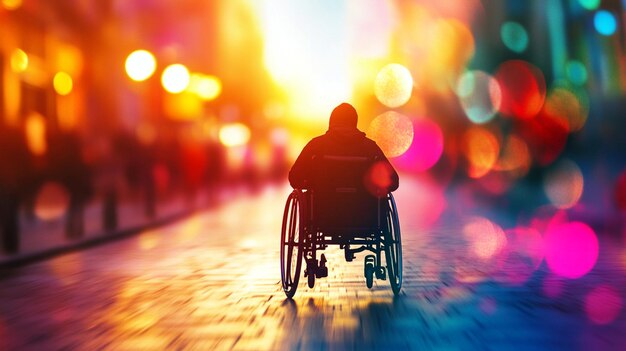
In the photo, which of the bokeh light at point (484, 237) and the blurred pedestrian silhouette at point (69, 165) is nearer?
the bokeh light at point (484, 237)

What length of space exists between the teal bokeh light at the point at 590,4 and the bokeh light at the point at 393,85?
66015 millimetres

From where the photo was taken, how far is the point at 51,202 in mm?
Answer: 26734

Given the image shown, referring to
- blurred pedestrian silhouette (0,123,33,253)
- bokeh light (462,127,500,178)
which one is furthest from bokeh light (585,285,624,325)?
bokeh light (462,127,500,178)

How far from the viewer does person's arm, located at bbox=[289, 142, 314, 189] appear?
331 inches

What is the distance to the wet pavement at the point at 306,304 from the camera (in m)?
6.32

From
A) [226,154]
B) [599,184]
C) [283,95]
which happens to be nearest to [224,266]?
[599,184]

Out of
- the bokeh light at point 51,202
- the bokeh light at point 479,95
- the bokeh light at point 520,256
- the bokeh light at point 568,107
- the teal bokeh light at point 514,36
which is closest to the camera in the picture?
the bokeh light at point 520,256

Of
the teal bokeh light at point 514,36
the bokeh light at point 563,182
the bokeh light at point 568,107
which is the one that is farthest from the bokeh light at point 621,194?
the teal bokeh light at point 514,36

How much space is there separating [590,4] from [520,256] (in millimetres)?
22803

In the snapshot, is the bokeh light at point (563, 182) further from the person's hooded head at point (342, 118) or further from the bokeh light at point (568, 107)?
the person's hooded head at point (342, 118)

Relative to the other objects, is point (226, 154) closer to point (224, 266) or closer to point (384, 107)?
point (224, 266)

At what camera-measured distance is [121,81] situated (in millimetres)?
41219

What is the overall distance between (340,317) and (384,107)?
405 feet

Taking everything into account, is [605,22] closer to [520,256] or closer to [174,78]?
[174,78]
